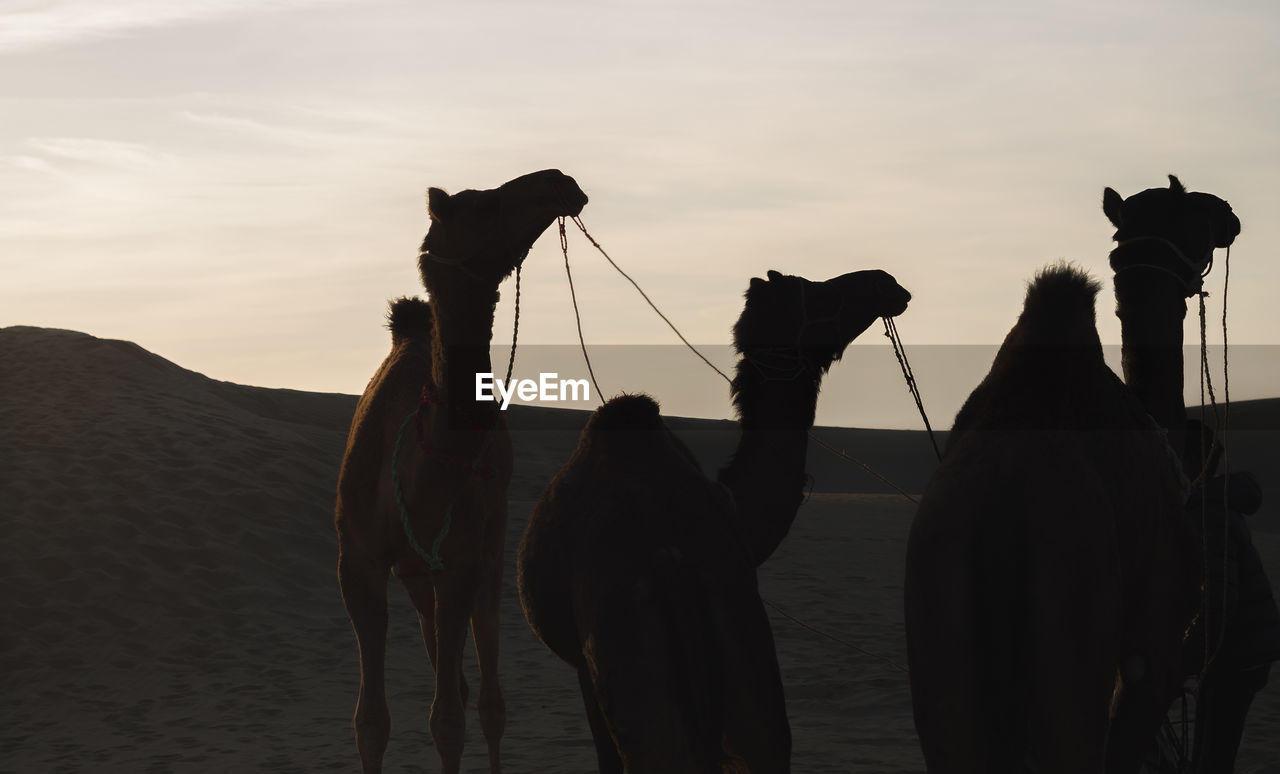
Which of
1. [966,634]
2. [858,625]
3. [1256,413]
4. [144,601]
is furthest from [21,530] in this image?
[1256,413]

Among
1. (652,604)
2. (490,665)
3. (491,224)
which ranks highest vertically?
(491,224)

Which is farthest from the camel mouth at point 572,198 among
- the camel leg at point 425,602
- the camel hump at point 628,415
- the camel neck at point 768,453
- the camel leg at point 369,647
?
the camel leg at point 425,602

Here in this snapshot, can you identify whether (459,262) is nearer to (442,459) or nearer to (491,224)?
(491,224)

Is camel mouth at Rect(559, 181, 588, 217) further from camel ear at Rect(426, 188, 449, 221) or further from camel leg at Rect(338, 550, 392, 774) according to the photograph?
camel leg at Rect(338, 550, 392, 774)

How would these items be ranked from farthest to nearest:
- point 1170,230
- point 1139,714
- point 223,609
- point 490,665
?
point 223,609
point 490,665
point 1170,230
point 1139,714

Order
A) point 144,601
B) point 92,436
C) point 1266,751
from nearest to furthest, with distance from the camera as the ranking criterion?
point 1266,751 → point 144,601 → point 92,436

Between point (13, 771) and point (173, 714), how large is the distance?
208cm

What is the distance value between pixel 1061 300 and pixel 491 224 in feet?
8.57

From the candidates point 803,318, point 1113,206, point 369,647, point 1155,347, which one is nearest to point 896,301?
point 803,318

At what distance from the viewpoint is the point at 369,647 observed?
6.91m

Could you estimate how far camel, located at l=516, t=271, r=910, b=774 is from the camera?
436cm

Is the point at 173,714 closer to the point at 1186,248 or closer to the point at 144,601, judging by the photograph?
the point at 144,601

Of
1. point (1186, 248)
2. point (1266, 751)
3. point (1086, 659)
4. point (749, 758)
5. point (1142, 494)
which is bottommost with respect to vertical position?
point (1266, 751)

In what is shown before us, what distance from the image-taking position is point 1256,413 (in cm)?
5434
